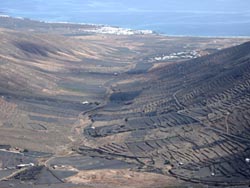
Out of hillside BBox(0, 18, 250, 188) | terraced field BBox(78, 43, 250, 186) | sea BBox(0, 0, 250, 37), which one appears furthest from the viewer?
sea BBox(0, 0, 250, 37)

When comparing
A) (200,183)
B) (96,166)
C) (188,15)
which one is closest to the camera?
(200,183)

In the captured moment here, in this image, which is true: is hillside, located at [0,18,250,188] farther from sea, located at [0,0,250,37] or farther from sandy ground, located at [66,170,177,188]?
sea, located at [0,0,250,37]

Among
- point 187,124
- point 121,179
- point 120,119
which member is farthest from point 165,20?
point 121,179

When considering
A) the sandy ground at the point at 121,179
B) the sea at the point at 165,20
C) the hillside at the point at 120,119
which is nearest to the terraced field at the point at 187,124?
the hillside at the point at 120,119

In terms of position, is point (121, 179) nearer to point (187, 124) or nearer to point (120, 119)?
point (187, 124)

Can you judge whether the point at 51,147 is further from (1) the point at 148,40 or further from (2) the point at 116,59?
(1) the point at 148,40

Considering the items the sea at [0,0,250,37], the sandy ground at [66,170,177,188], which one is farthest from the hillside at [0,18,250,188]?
the sea at [0,0,250,37]

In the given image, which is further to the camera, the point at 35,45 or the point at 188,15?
the point at 188,15

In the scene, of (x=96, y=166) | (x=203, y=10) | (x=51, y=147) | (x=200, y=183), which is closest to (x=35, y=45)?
(x=51, y=147)
